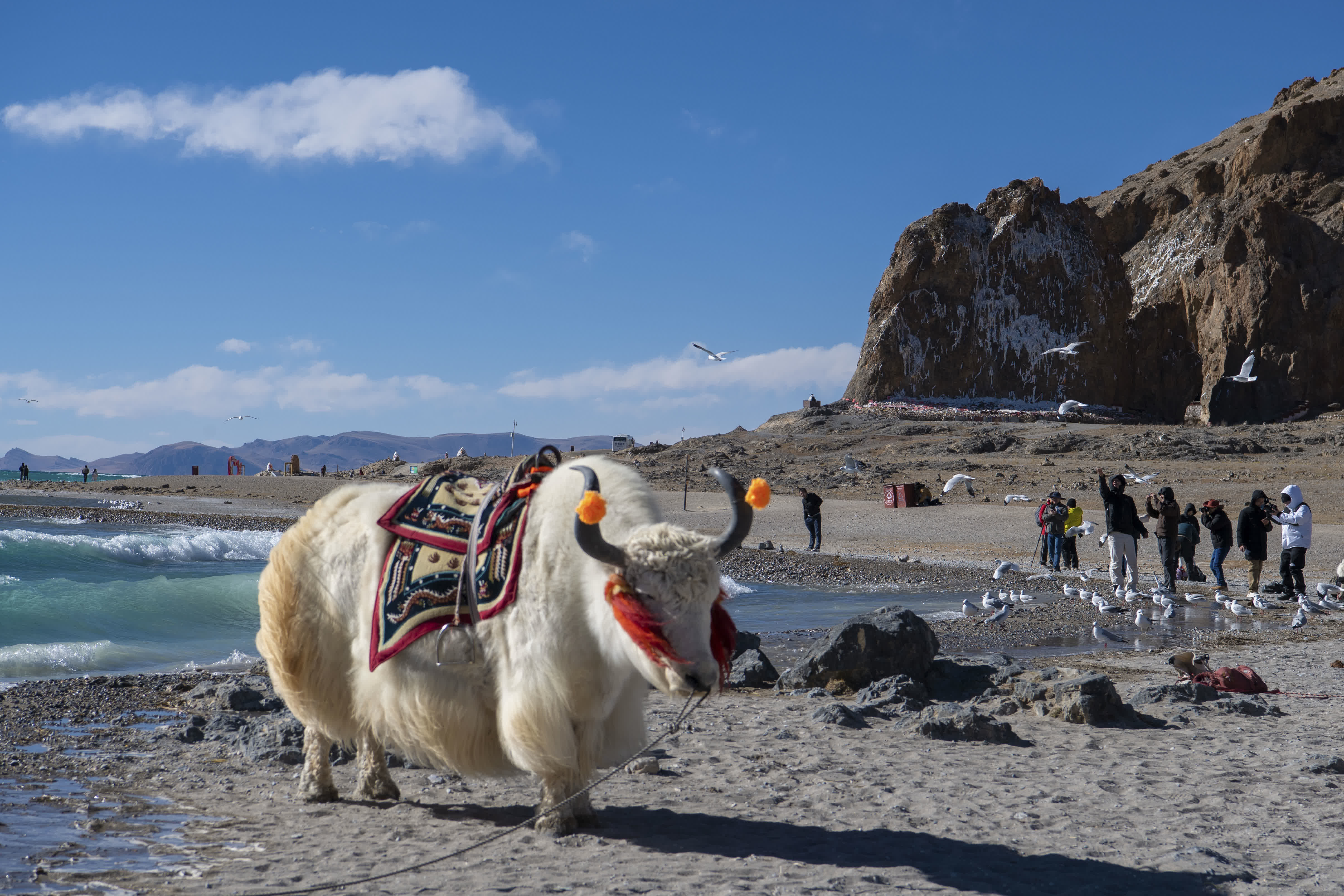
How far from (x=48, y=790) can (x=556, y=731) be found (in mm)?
3331

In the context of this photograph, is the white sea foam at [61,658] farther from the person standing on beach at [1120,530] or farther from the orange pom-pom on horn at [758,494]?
the person standing on beach at [1120,530]

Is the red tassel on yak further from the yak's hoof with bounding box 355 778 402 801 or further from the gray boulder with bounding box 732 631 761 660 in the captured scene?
the gray boulder with bounding box 732 631 761 660

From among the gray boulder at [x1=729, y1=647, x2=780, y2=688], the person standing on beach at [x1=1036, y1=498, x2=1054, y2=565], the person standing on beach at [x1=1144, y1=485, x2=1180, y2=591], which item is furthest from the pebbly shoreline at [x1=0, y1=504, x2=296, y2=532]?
the gray boulder at [x1=729, y1=647, x2=780, y2=688]

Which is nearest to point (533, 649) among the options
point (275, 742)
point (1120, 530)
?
point (275, 742)

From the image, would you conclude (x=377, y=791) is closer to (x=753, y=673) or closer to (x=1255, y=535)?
(x=753, y=673)

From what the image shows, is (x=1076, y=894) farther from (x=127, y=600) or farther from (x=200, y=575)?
(x=200, y=575)

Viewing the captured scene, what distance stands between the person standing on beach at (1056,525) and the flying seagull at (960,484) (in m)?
8.71

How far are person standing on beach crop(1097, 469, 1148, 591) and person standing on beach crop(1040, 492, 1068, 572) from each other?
3375mm

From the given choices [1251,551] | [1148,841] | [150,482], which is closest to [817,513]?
[1251,551]

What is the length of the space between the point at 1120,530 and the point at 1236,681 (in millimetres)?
8516

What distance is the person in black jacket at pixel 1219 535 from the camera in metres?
17.5

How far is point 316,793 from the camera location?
5449 millimetres

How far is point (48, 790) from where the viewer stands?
19.0 ft

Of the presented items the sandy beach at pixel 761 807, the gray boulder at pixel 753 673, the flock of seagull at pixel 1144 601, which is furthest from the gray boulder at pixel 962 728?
the flock of seagull at pixel 1144 601
